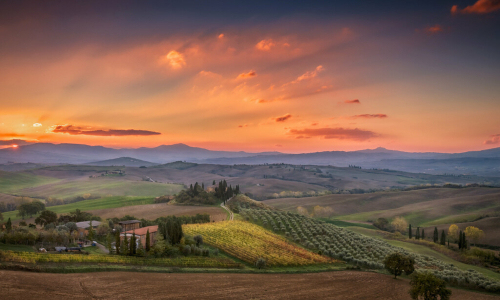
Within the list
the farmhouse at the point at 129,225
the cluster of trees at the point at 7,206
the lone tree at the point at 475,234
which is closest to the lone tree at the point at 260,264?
the farmhouse at the point at 129,225

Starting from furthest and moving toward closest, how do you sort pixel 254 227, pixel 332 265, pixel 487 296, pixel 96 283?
pixel 254 227
pixel 332 265
pixel 487 296
pixel 96 283

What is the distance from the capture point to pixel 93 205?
116m

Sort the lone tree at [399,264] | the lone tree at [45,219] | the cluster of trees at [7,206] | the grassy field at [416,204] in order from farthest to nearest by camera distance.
→ the grassy field at [416,204] → the cluster of trees at [7,206] → the lone tree at [45,219] → the lone tree at [399,264]

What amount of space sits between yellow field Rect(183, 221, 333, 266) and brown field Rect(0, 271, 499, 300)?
5989 millimetres

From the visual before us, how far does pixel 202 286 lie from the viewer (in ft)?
101

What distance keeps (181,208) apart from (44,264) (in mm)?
68227

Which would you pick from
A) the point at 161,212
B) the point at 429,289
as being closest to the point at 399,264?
the point at 429,289

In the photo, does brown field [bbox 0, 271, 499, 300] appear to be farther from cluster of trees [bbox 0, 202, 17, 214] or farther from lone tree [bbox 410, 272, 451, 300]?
cluster of trees [bbox 0, 202, 17, 214]

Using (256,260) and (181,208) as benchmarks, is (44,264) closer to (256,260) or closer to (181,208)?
(256,260)

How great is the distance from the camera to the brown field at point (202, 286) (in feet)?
83.5

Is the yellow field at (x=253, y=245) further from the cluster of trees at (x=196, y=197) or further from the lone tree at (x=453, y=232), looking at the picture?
the lone tree at (x=453, y=232)

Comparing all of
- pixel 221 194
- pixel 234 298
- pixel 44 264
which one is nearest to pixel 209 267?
pixel 234 298

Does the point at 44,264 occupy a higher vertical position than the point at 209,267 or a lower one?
higher

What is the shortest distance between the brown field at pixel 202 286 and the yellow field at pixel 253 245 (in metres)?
5.99
